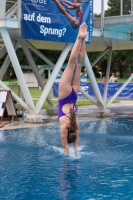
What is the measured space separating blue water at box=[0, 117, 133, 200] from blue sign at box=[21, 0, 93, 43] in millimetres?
3947

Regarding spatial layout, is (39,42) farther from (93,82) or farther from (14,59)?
(14,59)

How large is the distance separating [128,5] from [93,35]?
8.32 feet

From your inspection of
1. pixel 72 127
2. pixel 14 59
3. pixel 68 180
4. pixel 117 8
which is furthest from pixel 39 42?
pixel 68 180

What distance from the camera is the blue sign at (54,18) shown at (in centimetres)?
1616

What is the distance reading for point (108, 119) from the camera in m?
19.8

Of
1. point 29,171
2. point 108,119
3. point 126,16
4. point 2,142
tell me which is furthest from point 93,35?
point 29,171

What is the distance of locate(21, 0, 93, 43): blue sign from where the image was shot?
16.2 meters

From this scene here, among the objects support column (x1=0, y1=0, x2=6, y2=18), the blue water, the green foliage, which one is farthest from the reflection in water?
the green foliage

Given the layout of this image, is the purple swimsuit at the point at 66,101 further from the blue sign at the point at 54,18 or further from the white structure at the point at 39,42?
the blue sign at the point at 54,18

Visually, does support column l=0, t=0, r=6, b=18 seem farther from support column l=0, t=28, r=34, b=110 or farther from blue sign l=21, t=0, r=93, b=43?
blue sign l=21, t=0, r=93, b=43

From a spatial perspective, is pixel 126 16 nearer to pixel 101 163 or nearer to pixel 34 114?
pixel 34 114

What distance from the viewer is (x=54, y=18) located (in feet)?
56.0

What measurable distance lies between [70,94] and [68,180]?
263 cm

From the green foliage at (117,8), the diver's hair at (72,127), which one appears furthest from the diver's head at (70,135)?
the green foliage at (117,8)
